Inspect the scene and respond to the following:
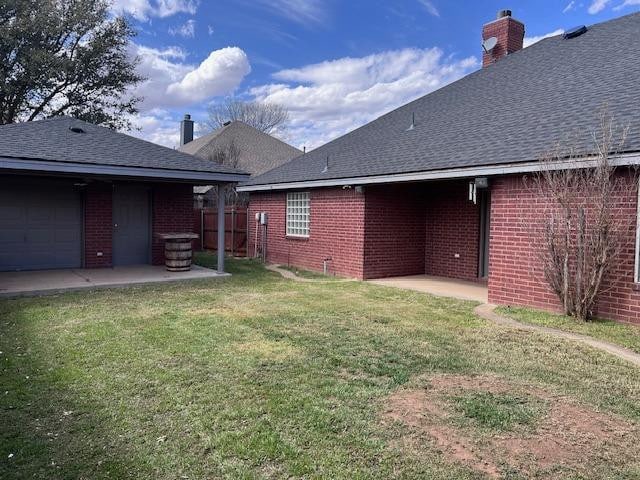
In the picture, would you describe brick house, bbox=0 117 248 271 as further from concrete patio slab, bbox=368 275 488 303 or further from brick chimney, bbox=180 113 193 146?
brick chimney, bbox=180 113 193 146

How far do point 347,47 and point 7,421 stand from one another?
88.9 ft

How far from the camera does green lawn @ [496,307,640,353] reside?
5730mm

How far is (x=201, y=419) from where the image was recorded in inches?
138

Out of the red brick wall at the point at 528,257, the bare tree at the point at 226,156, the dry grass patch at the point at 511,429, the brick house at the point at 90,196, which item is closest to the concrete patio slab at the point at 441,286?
the red brick wall at the point at 528,257

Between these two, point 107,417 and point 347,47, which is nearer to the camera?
point 107,417

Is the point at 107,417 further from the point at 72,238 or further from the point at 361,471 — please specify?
the point at 72,238

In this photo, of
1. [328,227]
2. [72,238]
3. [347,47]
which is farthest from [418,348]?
[347,47]

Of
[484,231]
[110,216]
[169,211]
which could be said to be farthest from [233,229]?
[484,231]

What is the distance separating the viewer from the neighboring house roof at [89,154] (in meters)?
8.66

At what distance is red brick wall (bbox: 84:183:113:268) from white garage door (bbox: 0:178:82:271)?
19cm

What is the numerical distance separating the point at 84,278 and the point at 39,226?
2.35 metres

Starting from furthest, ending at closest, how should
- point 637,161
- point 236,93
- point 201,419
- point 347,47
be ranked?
point 236,93 < point 347,47 < point 637,161 < point 201,419

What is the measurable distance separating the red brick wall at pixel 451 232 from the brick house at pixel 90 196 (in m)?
4.76

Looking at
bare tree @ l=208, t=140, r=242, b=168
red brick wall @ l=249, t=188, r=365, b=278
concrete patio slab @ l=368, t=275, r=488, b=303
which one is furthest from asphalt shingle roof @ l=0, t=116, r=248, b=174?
bare tree @ l=208, t=140, r=242, b=168
